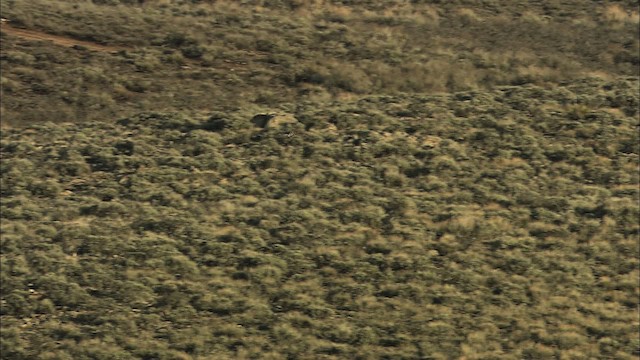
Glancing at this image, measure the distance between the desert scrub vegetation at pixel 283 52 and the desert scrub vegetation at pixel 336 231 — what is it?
114cm

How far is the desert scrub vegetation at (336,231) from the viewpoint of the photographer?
1933cm

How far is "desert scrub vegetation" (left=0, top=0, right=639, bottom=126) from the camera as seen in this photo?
2819 centimetres

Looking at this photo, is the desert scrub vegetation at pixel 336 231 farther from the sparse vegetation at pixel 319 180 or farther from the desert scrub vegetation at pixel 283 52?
the desert scrub vegetation at pixel 283 52

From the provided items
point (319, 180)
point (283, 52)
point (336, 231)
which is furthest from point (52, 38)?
point (336, 231)

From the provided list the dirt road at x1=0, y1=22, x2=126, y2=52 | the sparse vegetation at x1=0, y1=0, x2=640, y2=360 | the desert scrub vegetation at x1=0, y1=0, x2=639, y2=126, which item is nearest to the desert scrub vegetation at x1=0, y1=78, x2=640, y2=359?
the sparse vegetation at x1=0, y1=0, x2=640, y2=360

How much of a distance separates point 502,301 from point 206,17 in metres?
16.5

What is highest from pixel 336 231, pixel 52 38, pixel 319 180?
pixel 52 38

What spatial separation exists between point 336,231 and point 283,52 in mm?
9526

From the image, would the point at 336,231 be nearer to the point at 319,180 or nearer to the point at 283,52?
the point at 319,180

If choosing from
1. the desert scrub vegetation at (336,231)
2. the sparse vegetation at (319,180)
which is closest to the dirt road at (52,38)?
the sparse vegetation at (319,180)

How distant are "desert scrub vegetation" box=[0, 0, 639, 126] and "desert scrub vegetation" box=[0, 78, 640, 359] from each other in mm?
1143

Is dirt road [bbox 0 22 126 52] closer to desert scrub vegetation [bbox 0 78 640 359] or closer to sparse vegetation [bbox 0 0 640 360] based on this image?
sparse vegetation [bbox 0 0 640 360]

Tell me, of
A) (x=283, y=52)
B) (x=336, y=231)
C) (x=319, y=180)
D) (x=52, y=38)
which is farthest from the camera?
(x=52, y=38)

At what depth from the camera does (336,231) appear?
22234 mm
